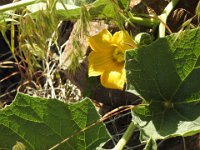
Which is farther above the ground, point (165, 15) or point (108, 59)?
point (165, 15)

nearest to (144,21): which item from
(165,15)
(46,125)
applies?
(165,15)

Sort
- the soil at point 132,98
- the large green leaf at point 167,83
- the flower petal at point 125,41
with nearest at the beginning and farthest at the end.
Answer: the large green leaf at point 167,83 → the flower petal at point 125,41 → the soil at point 132,98

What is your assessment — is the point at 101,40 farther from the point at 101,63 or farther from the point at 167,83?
the point at 167,83

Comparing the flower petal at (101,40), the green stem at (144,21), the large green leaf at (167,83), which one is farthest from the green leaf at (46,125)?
the green stem at (144,21)

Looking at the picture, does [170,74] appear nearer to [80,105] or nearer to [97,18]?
[80,105]

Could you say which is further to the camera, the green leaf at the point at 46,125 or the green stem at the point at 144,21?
the green stem at the point at 144,21

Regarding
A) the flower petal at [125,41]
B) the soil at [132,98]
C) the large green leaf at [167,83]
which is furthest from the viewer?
the soil at [132,98]

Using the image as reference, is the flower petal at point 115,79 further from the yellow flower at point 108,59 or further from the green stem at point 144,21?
the green stem at point 144,21

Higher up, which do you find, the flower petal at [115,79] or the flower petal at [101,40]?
the flower petal at [101,40]
